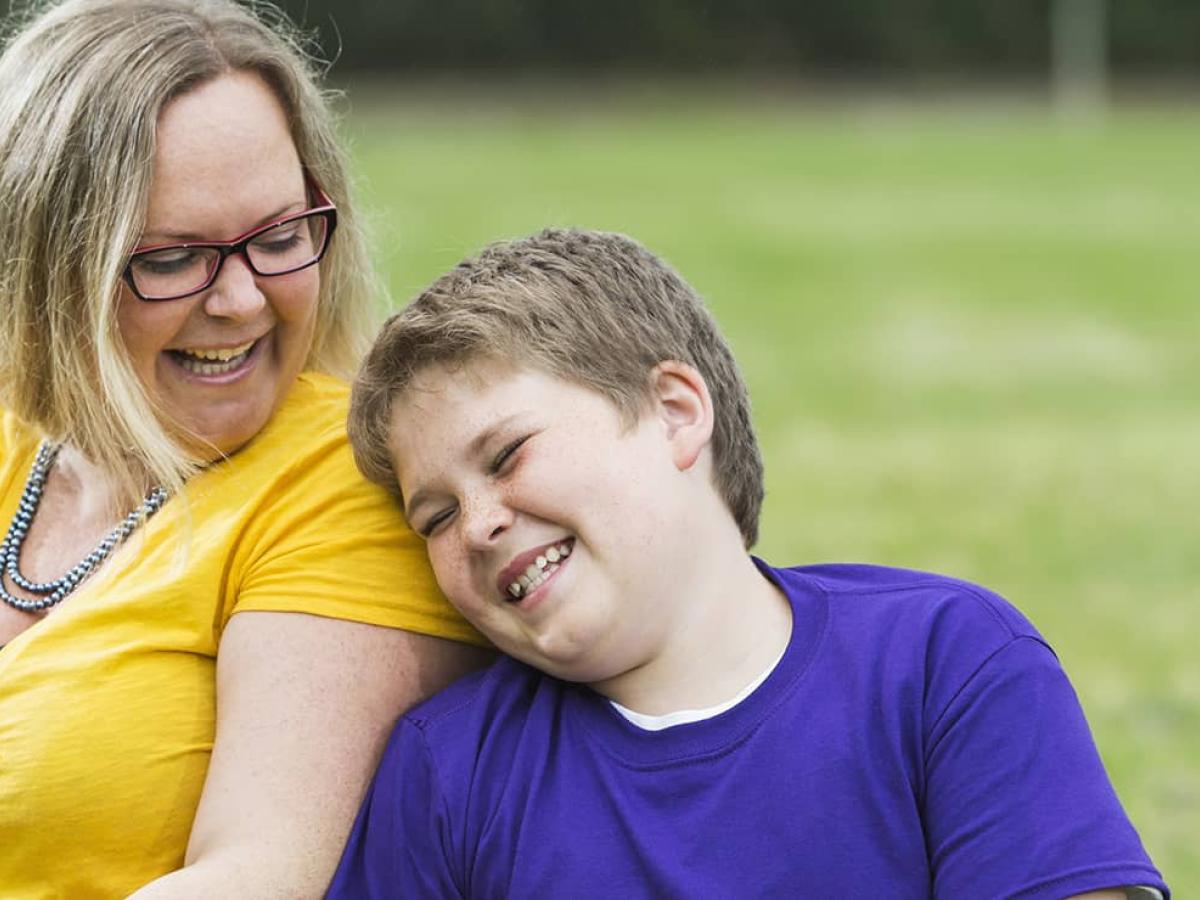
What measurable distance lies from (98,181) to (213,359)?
27 cm

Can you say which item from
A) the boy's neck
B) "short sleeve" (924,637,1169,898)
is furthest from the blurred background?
"short sleeve" (924,637,1169,898)

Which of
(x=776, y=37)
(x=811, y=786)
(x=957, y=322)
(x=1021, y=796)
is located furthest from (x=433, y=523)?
(x=776, y=37)

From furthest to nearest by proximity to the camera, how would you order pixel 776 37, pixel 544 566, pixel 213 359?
pixel 776 37, pixel 213 359, pixel 544 566

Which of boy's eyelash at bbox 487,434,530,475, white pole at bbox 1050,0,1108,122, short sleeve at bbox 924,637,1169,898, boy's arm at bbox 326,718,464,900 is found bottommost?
white pole at bbox 1050,0,1108,122

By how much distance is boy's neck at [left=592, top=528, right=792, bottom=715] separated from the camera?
230cm

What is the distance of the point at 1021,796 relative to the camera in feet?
6.94

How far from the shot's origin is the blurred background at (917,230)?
659 cm

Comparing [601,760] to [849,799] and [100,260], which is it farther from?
[100,260]

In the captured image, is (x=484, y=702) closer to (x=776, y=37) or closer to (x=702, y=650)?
(x=702, y=650)

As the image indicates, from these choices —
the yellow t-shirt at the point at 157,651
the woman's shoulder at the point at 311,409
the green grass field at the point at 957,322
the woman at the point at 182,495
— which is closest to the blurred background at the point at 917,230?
the green grass field at the point at 957,322

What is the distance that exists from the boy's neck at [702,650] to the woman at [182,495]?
0.97 feet

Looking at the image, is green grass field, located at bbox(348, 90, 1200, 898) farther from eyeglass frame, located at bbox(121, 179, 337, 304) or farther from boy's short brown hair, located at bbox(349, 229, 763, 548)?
boy's short brown hair, located at bbox(349, 229, 763, 548)

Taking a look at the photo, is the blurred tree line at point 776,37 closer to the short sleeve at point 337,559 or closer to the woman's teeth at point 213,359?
the woman's teeth at point 213,359

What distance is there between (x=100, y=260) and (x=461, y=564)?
62 cm
